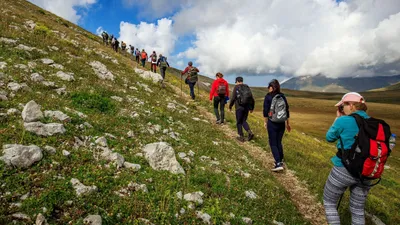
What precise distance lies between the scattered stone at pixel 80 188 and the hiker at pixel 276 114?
266 inches

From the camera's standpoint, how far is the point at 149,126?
9.61 m

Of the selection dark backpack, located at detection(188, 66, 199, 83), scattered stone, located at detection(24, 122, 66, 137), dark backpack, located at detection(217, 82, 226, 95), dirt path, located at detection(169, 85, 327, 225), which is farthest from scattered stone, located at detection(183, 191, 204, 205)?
dark backpack, located at detection(188, 66, 199, 83)

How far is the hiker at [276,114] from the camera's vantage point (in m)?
9.26

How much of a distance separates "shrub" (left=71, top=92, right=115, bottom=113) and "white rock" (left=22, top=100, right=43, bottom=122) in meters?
2.12

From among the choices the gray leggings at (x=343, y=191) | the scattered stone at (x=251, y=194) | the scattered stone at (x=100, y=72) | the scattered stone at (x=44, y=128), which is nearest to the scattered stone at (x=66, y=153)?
the scattered stone at (x=44, y=128)

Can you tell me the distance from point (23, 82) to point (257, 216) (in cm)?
966

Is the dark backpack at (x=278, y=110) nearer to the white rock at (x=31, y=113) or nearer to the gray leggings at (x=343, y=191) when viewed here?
the gray leggings at (x=343, y=191)

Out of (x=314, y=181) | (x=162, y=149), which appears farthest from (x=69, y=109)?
(x=314, y=181)

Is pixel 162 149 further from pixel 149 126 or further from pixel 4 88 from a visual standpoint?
pixel 4 88

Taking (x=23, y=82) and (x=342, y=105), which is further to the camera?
(x=23, y=82)

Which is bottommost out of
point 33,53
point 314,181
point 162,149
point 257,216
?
point 314,181

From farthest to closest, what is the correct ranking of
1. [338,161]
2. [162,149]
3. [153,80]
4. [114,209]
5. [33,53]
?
[153,80] → [33,53] → [162,149] → [338,161] → [114,209]

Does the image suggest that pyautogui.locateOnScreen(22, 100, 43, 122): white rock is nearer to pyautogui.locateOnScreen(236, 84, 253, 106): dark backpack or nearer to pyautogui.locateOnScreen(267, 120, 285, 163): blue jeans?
pyautogui.locateOnScreen(267, 120, 285, 163): blue jeans

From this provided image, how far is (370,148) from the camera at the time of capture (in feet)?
15.3
